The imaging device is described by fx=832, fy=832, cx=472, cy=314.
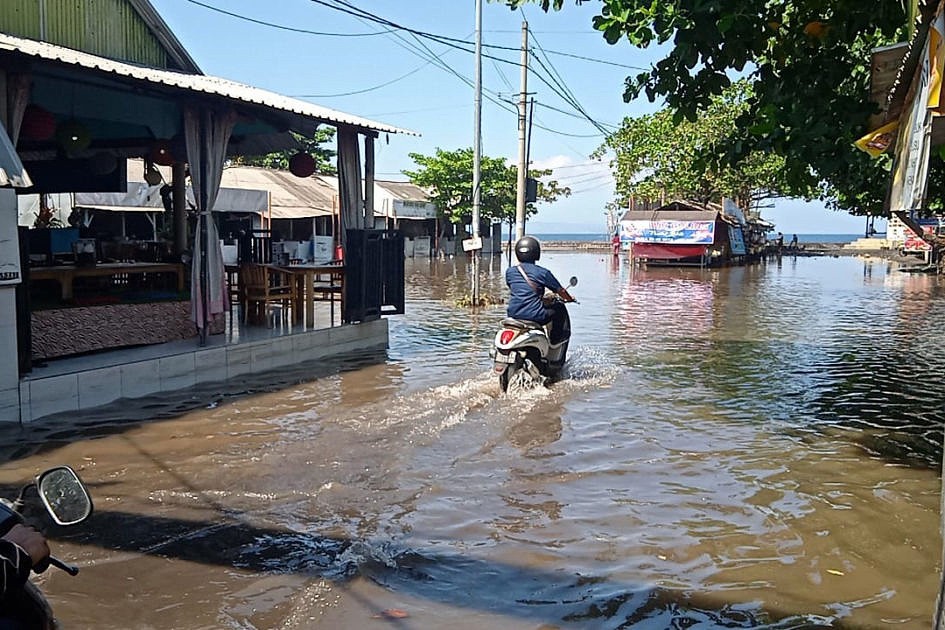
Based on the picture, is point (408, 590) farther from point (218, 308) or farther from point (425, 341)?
point (425, 341)

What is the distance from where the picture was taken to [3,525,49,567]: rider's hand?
7.59ft

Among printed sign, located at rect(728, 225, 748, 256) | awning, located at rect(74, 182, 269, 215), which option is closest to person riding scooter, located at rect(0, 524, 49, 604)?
awning, located at rect(74, 182, 269, 215)

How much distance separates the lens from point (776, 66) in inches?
271

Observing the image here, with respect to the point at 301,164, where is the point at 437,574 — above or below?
below

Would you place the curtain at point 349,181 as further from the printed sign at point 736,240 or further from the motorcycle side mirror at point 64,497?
the printed sign at point 736,240

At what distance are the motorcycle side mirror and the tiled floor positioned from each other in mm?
5592

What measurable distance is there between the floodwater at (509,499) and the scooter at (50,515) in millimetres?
1608

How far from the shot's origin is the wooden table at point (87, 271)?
8875 millimetres

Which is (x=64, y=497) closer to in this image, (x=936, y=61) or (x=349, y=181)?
(x=936, y=61)

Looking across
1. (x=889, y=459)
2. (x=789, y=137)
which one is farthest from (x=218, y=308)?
→ (x=889, y=459)

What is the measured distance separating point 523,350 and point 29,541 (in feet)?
21.8

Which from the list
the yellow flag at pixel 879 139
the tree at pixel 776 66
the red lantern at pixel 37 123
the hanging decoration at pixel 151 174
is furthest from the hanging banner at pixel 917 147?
the hanging decoration at pixel 151 174

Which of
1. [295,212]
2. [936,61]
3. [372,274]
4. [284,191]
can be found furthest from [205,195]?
[284,191]

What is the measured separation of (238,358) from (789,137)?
654cm
